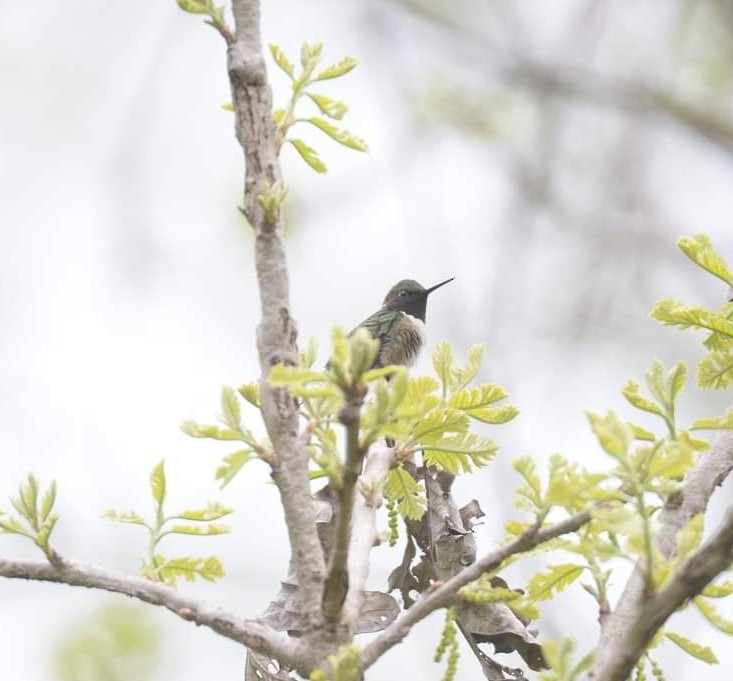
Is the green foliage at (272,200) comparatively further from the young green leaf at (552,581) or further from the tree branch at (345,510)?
the young green leaf at (552,581)

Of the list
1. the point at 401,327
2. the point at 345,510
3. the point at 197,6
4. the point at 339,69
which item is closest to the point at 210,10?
the point at 197,6

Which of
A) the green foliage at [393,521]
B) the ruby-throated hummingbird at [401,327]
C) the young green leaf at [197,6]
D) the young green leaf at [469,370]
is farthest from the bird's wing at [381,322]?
the young green leaf at [197,6]

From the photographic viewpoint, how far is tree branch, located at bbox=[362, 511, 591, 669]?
1966 millimetres

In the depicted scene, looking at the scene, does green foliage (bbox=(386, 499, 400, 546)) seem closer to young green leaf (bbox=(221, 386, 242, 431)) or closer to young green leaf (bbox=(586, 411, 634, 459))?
young green leaf (bbox=(221, 386, 242, 431))

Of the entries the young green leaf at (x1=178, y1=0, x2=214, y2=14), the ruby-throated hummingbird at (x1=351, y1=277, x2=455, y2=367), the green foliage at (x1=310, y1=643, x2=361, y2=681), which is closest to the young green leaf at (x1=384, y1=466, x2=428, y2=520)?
the green foliage at (x1=310, y1=643, x2=361, y2=681)

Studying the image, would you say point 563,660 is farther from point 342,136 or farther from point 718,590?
point 342,136

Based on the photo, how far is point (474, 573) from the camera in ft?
6.63

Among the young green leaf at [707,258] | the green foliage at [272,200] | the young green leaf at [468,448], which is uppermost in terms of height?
the young green leaf at [707,258]

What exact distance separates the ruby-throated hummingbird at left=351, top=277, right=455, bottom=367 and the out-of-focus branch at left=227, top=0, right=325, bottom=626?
4558 mm

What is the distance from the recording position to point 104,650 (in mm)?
4465

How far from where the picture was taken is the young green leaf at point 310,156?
2.49 m

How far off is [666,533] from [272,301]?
888mm

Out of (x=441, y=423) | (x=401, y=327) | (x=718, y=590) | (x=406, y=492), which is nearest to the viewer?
(x=718, y=590)

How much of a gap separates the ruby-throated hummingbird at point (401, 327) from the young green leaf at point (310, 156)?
4.26 m
